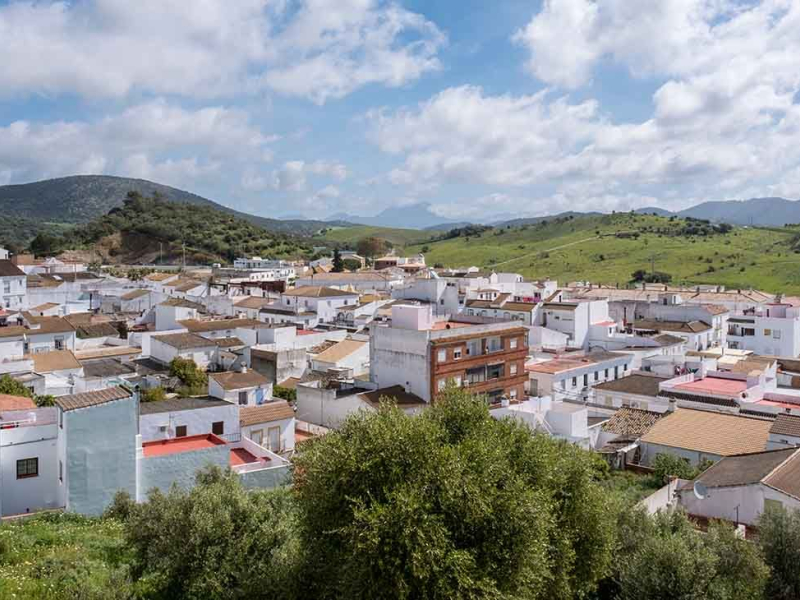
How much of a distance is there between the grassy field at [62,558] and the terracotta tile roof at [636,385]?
33.9 metres

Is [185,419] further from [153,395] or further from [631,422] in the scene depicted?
[631,422]

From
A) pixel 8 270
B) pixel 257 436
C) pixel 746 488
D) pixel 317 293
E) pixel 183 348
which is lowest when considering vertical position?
A: pixel 257 436

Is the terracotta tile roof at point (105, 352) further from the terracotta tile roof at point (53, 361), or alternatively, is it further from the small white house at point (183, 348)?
the terracotta tile roof at point (53, 361)

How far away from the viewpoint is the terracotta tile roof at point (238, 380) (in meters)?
39.8

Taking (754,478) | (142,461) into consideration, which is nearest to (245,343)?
(142,461)

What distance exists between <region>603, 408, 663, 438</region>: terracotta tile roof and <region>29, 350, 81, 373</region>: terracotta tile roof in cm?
3621

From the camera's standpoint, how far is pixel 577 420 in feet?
122

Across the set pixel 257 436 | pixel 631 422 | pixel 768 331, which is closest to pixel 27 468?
pixel 257 436

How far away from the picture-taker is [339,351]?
5416 cm

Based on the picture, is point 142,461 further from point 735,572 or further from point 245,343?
point 245,343

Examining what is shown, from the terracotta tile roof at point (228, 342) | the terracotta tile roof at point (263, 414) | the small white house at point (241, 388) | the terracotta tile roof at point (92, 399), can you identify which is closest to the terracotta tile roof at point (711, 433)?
the terracotta tile roof at point (263, 414)

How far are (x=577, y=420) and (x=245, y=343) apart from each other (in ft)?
108

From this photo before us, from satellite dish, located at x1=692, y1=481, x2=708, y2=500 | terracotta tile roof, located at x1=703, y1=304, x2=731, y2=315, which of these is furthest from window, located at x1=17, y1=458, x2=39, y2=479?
terracotta tile roof, located at x1=703, y1=304, x2=731, y2=315

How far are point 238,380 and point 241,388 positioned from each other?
3.96 ft
